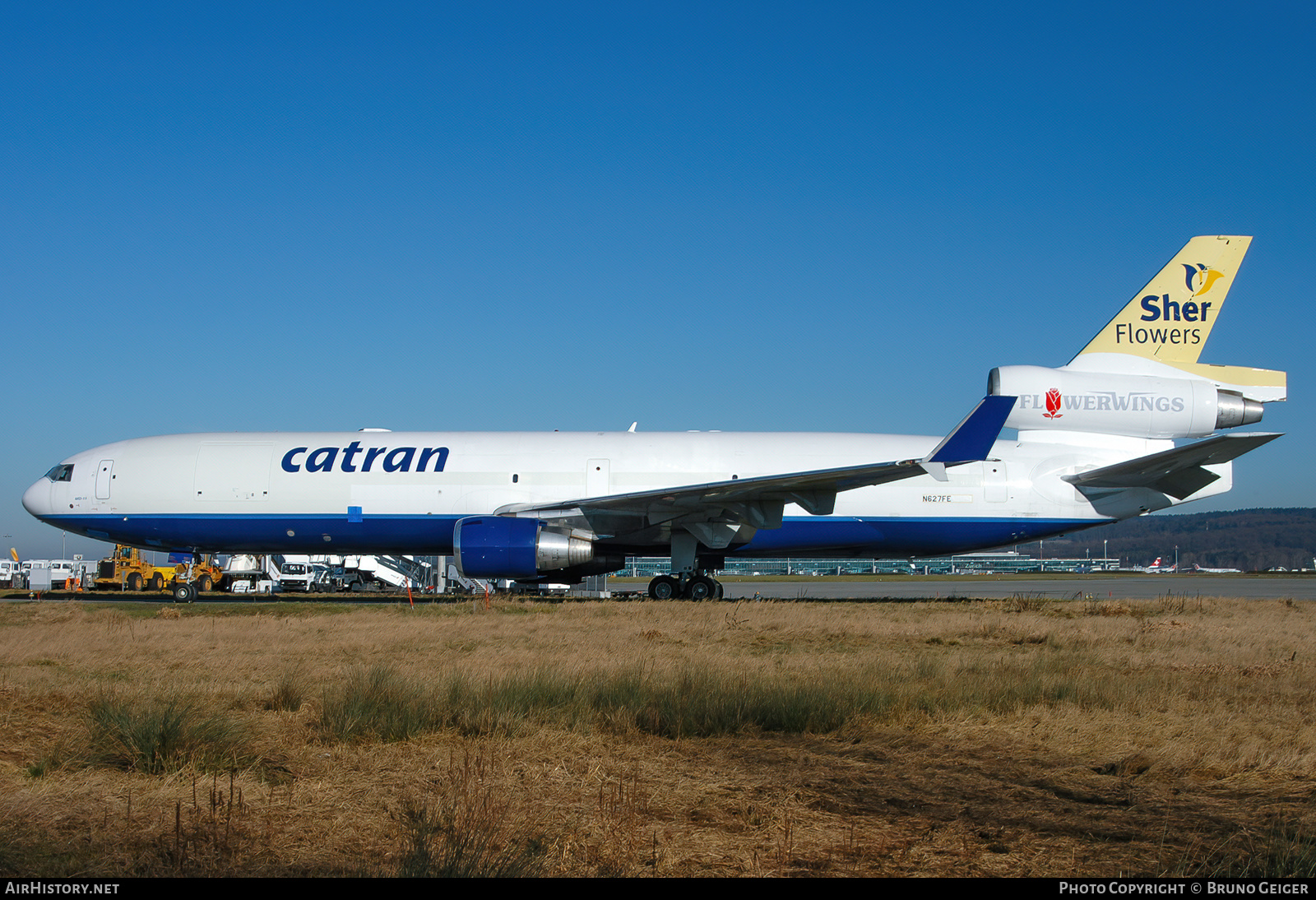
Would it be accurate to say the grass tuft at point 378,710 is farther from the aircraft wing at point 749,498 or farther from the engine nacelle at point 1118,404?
the engine nacelle at point 1118,404

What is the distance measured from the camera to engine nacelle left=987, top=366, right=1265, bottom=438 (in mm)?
20844

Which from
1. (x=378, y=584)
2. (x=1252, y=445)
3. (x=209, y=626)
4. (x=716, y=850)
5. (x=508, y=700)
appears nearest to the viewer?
(x=716, y=850)

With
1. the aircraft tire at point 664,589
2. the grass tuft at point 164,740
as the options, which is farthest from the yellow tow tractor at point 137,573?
the grass tuft at point 164,740

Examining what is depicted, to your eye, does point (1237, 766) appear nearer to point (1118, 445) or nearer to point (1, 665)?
point (1, 665)

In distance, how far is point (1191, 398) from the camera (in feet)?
68.5

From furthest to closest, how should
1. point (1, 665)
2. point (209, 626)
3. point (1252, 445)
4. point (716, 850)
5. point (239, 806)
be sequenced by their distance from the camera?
point (1252, 445) → point (209, 626) → point (1, 665) → point (239, 806) → point (716, 850)

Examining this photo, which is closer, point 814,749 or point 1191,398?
point 814,749

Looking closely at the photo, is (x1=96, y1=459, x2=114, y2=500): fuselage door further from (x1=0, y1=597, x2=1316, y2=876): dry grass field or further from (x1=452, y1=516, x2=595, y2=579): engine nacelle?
(x1=0, y1=597, x2=1316, y2=876): dry grass field

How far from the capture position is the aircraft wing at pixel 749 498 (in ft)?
58.6

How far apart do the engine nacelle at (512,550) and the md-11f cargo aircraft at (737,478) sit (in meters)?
1.43

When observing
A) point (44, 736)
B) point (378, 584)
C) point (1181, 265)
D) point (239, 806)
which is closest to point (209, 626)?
point (44, 736)

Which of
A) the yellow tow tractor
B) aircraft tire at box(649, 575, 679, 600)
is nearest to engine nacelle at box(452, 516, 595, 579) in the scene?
aircraft tire at box(649, 575, 679, 600)

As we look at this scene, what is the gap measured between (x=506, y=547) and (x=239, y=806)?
14367mm

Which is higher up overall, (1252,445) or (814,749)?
(1252,445)
